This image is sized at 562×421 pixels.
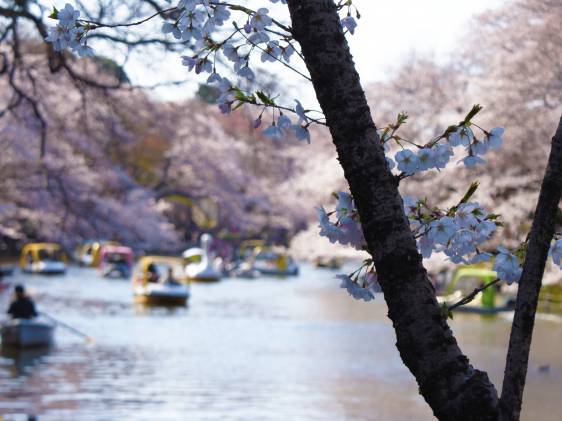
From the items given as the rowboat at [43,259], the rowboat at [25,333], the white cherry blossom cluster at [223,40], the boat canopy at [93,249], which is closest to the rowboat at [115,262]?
the boat canopy at [93,249]

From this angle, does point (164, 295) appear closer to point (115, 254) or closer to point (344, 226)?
point (115, 254)

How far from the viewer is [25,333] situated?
17.7 m

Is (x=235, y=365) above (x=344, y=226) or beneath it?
beneath

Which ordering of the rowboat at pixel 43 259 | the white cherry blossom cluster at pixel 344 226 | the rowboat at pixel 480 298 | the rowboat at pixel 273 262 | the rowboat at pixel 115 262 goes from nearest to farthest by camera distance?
the white cherry blossom cluster at pixel 344 226 < the rowboat at pixel 480 298 < the rowboat at pixel 115 262 < the rowboat at pixel 43 259 < the rowboat at pixel 273 262

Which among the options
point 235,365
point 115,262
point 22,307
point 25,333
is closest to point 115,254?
point 115,262

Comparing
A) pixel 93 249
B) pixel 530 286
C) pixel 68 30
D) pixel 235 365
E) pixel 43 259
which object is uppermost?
pixel 93 249

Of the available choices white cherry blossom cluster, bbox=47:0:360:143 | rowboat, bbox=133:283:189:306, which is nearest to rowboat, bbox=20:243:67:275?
rowboat, bbox=133:283:189:306

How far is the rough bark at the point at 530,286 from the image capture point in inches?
80.7

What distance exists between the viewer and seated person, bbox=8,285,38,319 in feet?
58.2

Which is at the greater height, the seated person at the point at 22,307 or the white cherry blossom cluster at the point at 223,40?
the white cherry blossom cluster at the point at 223,40

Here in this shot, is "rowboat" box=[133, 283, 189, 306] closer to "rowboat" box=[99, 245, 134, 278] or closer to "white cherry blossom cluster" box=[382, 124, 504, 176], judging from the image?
"rowboat" box=[99, 245, 134, 278]

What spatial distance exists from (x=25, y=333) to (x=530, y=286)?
1645 centimetres

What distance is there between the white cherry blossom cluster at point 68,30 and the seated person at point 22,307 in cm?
1541

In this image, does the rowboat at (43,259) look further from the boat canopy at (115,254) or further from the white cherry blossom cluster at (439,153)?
the white cherry blossom cluster at (439,153)
